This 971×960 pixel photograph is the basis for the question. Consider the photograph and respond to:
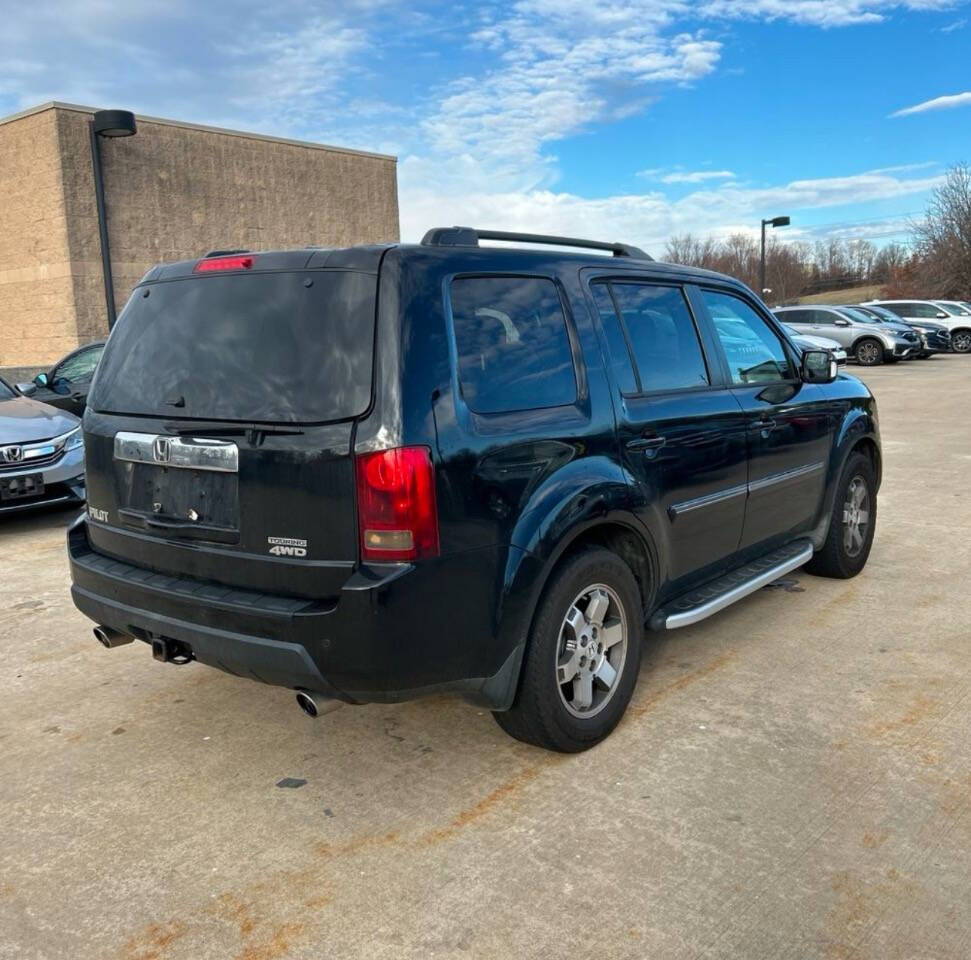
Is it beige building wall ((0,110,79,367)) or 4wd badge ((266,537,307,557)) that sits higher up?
beige building wall ((0,110,79,367))

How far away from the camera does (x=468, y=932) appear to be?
8.17 ft

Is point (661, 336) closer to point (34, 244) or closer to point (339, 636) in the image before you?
point (339, 636)

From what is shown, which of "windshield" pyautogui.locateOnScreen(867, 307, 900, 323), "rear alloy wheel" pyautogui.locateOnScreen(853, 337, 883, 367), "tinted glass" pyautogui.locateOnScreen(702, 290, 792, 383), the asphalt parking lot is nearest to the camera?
the asphalt parking lot

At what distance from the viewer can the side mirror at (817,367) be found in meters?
5.02

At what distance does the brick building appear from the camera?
2383 centimetres

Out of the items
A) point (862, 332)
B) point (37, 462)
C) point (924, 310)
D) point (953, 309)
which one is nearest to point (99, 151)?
point (37, 462)

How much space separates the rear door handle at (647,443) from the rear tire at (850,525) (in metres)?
2.05

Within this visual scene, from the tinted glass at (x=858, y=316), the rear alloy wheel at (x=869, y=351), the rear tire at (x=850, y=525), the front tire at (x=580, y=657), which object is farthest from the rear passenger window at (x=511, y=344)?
the tinted glass at (x=858, y=316)

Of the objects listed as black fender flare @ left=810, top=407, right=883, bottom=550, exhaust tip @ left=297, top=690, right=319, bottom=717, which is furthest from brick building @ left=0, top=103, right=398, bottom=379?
exhaust tip @ left=297, top=690, right=319, bottom=717

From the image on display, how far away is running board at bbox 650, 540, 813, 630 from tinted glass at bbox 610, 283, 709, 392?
37.0 inches

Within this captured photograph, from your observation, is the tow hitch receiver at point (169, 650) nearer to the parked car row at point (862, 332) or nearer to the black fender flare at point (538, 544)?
the black fender flare at point (538, 544)

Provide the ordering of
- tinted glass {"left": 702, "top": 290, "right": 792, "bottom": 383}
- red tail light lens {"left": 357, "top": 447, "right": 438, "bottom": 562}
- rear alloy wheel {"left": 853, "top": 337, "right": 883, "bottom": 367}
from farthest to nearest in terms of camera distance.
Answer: rear alloy wheel {"left": 853, "top": 337, "right": 883, "bottom": 367}, tinted glass {"left": 702, "top": 290, "right": 792, "bottom": 383}, red tail light lens {"left": 357, "top": 447, "right": 438, "bottom": 562}

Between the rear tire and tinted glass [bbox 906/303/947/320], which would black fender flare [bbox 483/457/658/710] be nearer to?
the rear tire

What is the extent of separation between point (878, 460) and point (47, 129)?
23.8 metres
